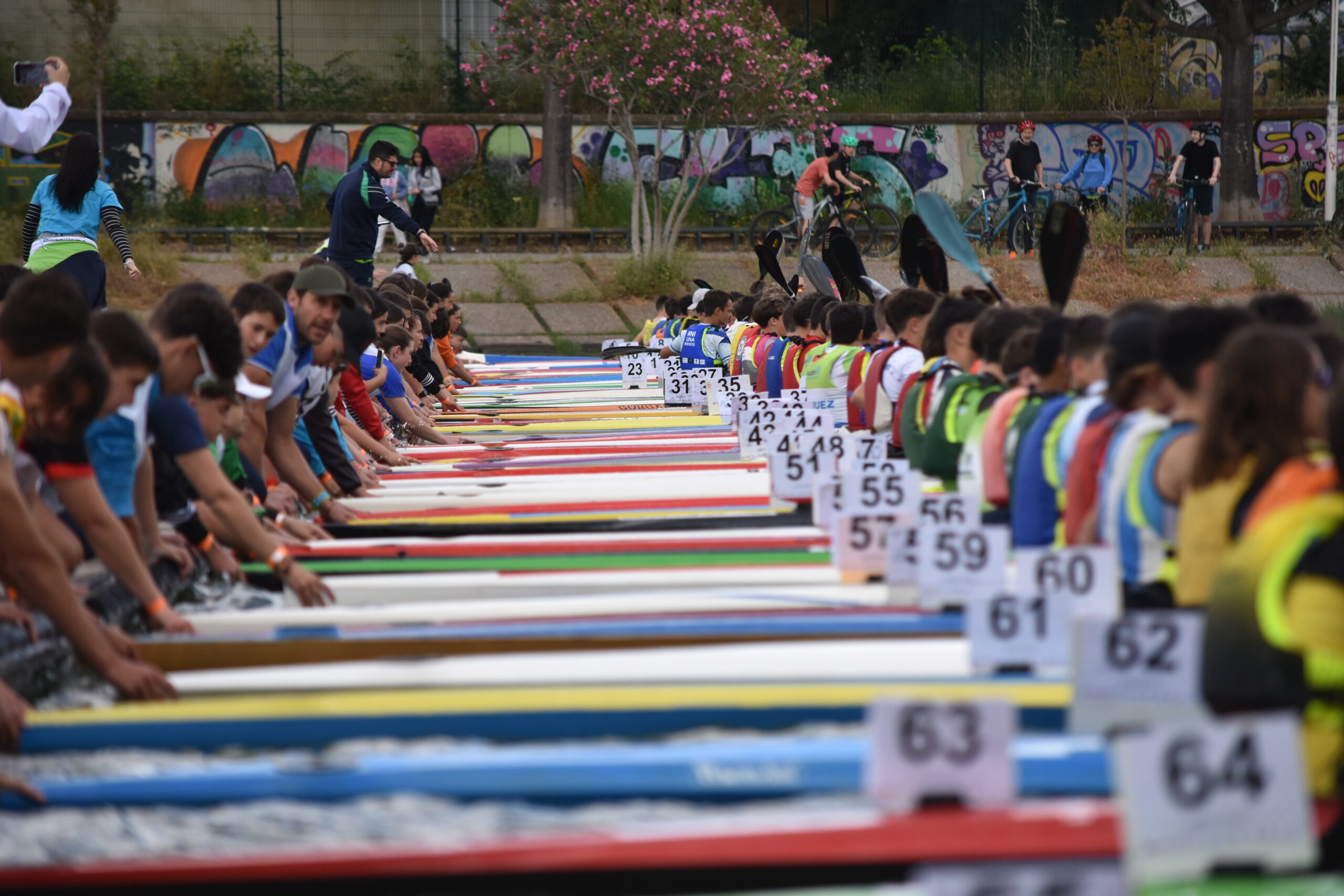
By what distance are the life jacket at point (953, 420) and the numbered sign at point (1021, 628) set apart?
1831mm

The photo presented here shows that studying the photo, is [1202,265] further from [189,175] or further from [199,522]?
[199,522]

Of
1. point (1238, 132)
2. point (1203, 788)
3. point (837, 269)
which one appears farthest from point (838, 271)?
point (1238, 132)

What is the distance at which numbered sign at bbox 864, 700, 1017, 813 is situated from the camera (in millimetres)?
2180

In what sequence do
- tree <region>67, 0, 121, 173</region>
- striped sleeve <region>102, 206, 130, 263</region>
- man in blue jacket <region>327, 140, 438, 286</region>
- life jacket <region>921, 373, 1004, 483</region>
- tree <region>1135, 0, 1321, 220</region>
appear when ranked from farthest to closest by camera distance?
tree <region>67, 0, 121, 173</region> < tree <region>1135, 0, 1321, 220</region> < man in blue jacket <region>327, 140, 438, 286</region> < striped sleeve <region>102, 206, 130, 263</region> < life jacket <region>921, 373, 1004, 483</region>

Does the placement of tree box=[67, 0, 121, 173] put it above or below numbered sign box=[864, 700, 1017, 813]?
above

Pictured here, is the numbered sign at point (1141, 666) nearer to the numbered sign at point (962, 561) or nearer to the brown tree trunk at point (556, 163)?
the numbered sign at point (962, 561)

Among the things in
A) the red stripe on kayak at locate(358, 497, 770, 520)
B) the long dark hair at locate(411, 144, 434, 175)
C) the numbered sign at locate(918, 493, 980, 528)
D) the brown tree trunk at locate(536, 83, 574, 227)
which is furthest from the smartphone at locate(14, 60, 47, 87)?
the brown tree trunk at locate(536, 83, 574, 227)

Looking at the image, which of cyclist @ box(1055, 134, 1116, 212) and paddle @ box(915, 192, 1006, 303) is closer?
paddle @ box(915, 192, 1006, 303)

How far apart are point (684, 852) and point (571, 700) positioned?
0.75 meters

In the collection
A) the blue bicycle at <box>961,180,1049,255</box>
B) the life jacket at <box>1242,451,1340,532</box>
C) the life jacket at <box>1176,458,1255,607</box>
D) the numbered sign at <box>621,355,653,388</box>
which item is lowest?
the numbered sign at <box>621,355,653,388</box>

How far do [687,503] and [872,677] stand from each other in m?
2.60

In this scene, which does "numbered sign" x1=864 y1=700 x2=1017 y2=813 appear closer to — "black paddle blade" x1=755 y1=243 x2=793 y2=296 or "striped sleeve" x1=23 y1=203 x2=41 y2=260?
"striped sleeve" x1=23 y1=203 x2=41 y2=260

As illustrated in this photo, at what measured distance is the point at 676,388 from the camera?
10156 mm

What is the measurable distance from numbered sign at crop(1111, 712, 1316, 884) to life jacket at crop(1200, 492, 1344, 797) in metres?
0.32
